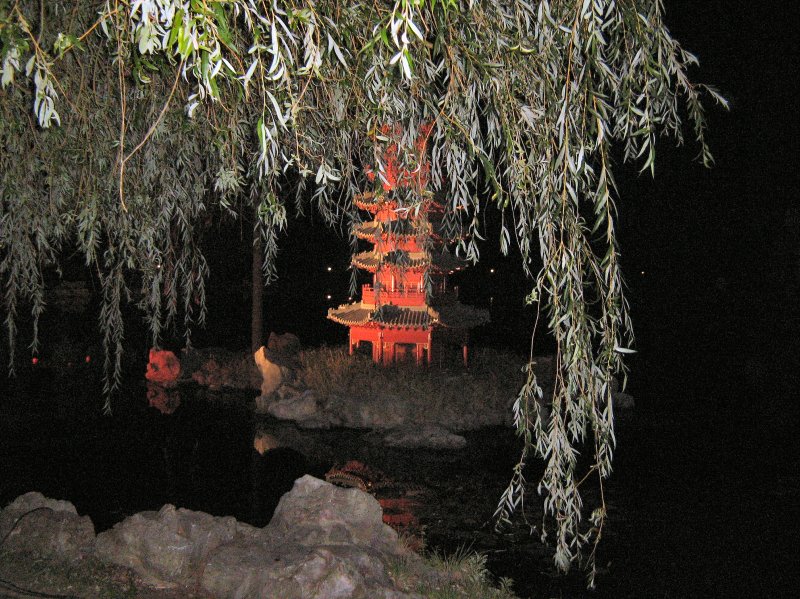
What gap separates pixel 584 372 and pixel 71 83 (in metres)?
1.97

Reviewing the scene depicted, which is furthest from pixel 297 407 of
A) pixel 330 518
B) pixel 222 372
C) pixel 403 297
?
pixel 330 518

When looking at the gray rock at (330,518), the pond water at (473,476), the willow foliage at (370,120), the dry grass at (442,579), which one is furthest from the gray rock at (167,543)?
the pond water at (473,476)

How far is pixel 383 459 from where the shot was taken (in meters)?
8.80

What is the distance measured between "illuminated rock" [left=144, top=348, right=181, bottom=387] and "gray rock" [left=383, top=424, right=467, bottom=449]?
193 inches

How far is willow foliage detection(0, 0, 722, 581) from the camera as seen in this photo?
5.34ft

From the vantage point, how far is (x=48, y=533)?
387cm

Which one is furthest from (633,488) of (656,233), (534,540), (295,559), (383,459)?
(656,233)

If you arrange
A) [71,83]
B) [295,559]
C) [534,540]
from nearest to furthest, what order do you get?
[71,83], [295,559], [534,540]

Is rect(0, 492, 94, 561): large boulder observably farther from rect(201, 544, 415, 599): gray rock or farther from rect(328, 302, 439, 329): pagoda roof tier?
rect(328, 302, 439, 329): pagoda roof tier

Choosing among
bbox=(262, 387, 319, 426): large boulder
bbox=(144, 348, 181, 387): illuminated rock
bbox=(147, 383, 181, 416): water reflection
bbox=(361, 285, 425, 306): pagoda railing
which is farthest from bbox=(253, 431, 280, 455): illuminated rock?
bbox=(144, 348, 181, 387): illuminated rock

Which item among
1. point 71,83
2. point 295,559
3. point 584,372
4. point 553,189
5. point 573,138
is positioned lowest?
point 295,559

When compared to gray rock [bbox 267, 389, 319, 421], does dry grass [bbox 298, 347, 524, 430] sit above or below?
above

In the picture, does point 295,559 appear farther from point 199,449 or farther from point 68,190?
point 199,449

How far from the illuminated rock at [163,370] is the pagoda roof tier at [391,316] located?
9.91 feet
